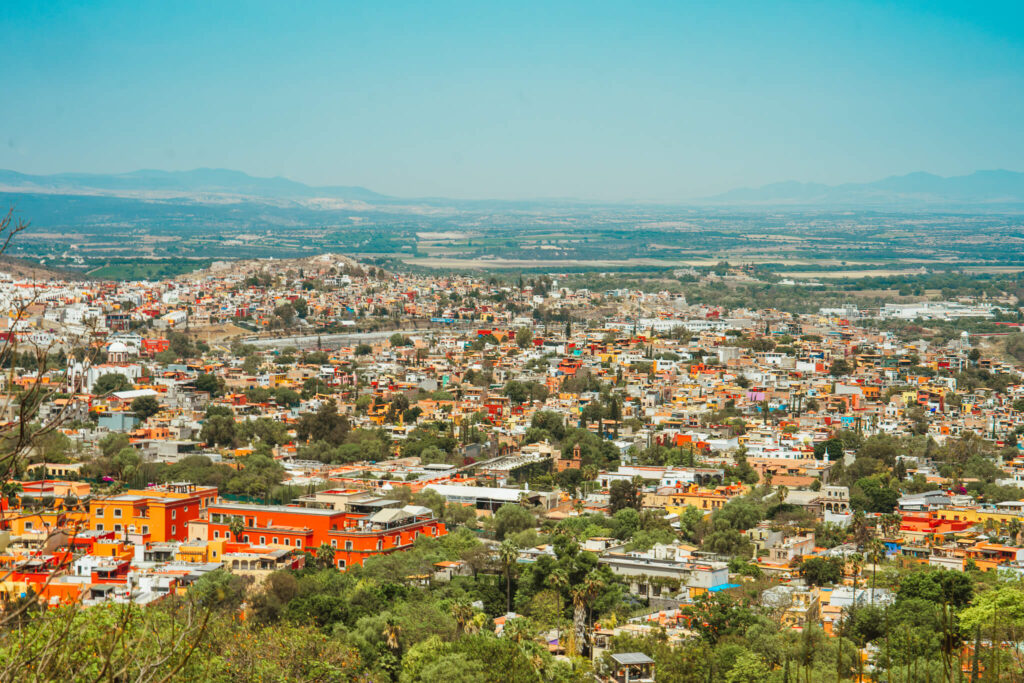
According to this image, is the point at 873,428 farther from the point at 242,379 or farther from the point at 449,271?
the point at 449,271

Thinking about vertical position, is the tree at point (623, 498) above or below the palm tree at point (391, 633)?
below

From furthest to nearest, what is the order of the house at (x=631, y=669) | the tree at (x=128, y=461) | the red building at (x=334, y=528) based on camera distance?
the tree at (x=128, y=461), the red building at (x=334, y=528), the house at (x=631, y=669)

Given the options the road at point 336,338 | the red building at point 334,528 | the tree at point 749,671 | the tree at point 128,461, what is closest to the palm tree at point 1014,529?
the red building at point 334,528

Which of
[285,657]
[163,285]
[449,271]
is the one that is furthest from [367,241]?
[285,657]

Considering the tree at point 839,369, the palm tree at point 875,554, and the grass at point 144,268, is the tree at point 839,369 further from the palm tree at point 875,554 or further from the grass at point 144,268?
the grass at point 144,268

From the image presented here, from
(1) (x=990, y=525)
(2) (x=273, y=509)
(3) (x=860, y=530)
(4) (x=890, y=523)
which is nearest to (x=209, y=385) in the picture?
(2) (x=273, y=509)
